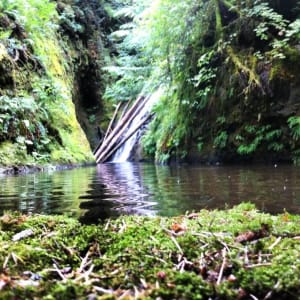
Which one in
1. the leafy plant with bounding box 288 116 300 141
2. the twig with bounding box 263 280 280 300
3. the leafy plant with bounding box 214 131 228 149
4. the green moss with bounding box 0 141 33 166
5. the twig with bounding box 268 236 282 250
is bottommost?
the twig with bounding box 263 280 280 300

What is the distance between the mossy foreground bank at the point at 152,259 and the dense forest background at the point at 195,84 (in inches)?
272

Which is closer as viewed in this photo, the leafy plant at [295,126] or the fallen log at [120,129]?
the leafy plant at [295,126]

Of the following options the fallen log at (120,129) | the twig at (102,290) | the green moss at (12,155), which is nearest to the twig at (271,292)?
the twig at (102,290)

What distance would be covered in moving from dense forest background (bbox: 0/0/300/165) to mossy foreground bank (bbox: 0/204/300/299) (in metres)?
6.91

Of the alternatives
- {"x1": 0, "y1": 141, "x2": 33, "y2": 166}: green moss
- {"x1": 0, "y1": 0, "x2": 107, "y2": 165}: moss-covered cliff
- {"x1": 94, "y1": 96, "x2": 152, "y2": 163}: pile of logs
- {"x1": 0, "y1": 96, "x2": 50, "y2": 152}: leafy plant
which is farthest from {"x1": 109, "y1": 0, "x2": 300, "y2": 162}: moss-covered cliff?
{"x1": 94, "y1": 96, "x2": 152, "y2": 163}: pile of logs

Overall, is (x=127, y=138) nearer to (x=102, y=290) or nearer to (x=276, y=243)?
(x=276, y=243)

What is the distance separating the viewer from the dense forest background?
8.72 m

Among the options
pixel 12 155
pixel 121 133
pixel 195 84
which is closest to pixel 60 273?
pixel 12 155

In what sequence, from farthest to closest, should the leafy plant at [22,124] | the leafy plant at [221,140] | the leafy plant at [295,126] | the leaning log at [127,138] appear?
the leaning log at [127,138]
the leafy plant at [221,140]
the leafy plant at [22,124]
the leafy plant at [295,126]

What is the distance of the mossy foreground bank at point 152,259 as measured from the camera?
1.10 metres

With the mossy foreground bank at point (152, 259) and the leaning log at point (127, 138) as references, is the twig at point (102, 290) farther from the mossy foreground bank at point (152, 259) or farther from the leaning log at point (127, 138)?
the leaning log at point (127, 138)

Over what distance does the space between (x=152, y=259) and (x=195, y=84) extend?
8957mm

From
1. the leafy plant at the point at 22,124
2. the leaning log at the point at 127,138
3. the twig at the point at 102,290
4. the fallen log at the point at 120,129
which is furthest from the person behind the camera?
the fallen log at the point at 120,129

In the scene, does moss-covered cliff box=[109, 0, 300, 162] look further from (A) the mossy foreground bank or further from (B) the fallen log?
(A) the mossy foreground bank
